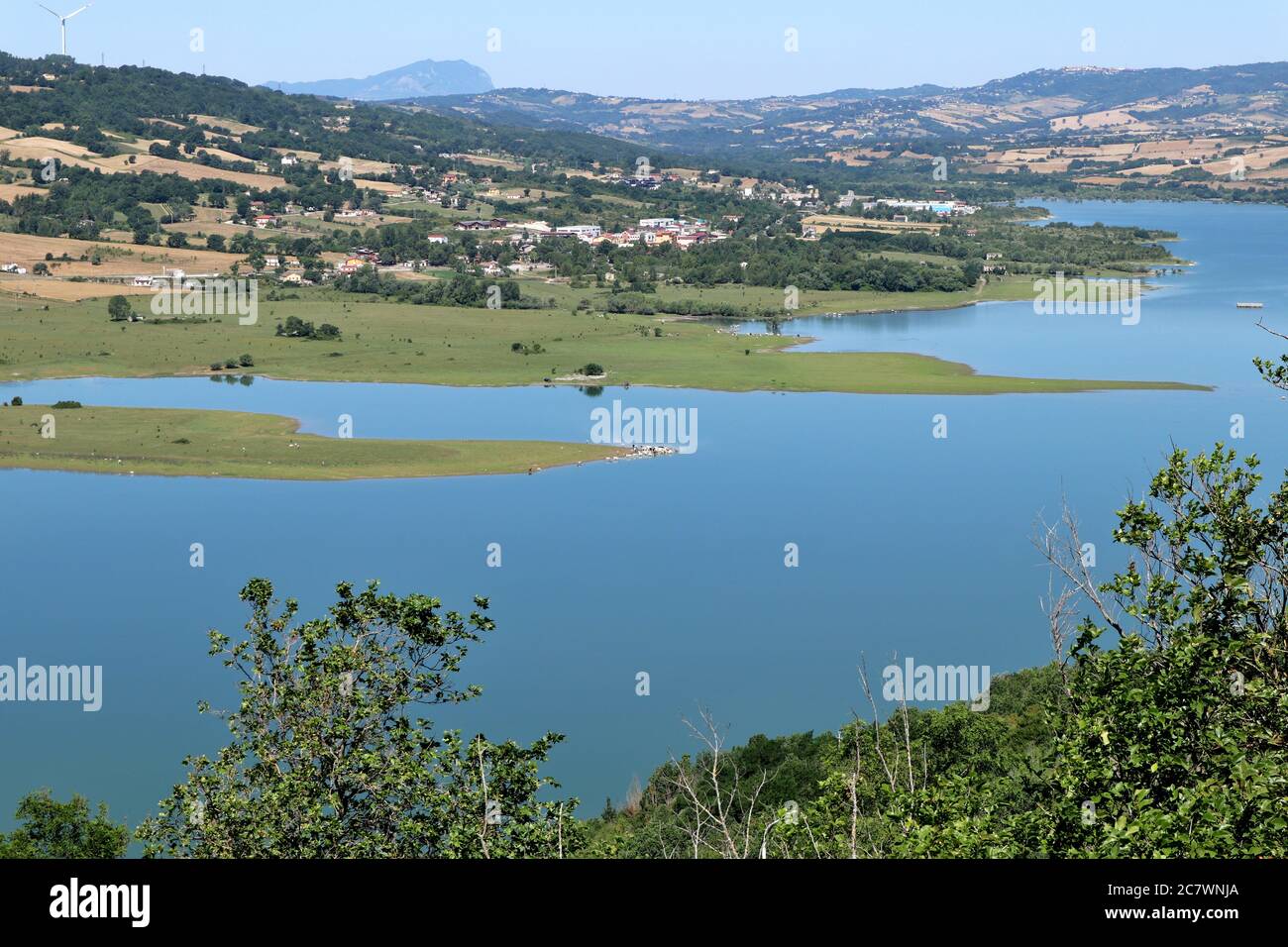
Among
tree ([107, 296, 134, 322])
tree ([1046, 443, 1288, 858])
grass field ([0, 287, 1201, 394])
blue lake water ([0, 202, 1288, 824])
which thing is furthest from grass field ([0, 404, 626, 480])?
tree ([1046, 443, 1288, 858])

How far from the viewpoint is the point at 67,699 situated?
16.2 metres

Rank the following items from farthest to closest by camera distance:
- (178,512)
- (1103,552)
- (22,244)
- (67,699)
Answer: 1. (22,244)
2. (178,512)
3. (1103,552)
4. (67,699)

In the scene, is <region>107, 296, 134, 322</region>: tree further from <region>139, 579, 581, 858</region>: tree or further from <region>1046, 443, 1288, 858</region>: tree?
<region>1046, 443, 1288, 858</region>: tree

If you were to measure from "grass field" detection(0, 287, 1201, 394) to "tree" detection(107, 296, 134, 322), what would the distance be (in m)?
0.32

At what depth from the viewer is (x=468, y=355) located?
3956 centimetres

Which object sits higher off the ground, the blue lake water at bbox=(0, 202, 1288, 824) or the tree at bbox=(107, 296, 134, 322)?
the tree at bbox=(107, 296, 134, 322)

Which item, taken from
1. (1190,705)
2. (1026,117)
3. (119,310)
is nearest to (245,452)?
(119,310)

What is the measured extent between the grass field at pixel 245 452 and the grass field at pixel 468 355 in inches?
272

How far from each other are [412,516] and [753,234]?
49093 millimetres

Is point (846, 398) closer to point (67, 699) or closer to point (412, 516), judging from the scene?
point (412, 516)

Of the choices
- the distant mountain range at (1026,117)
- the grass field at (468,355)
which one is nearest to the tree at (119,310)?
the grass field at (468,355)

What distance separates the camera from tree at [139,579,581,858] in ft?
20.5

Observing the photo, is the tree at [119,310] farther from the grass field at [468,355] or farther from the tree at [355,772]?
the tree at [355,772]
